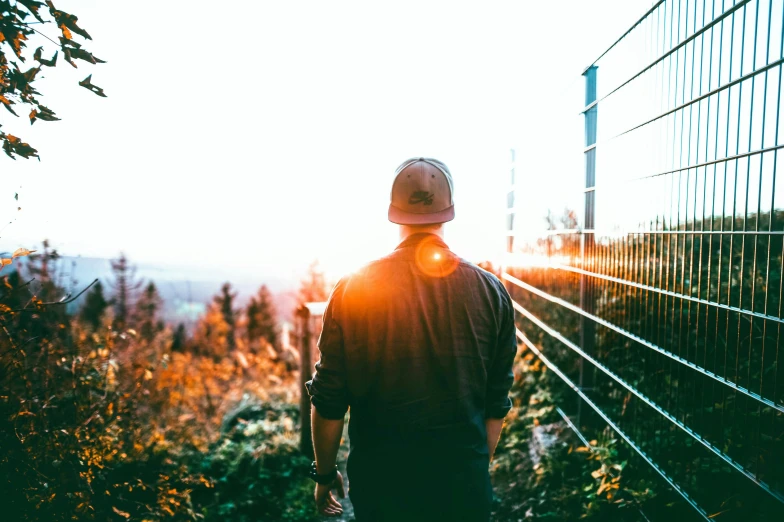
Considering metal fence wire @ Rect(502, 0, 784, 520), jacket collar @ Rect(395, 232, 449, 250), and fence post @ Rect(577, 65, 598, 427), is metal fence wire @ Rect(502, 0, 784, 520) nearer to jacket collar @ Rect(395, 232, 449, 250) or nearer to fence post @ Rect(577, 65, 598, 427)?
fence post @ Rect(577, 65, 598, 427)

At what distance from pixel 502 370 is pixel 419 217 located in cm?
68

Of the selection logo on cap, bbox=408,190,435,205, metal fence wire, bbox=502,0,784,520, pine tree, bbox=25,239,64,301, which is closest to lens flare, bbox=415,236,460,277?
logo on cap, bbox=408,190,435,205

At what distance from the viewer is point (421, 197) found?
83.4 inches

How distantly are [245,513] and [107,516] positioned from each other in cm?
151

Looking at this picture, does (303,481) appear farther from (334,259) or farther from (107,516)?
(334,259)

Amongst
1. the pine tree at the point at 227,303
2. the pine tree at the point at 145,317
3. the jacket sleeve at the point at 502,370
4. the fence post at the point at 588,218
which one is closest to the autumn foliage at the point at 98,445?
the jacket sleeve at the point at 502,370

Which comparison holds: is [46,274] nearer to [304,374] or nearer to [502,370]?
[304,374]

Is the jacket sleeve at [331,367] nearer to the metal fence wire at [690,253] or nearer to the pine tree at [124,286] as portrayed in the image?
the metal fence wire at [690,253]

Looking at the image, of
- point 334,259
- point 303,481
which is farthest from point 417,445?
point 334,259

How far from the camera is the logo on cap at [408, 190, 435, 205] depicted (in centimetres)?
212

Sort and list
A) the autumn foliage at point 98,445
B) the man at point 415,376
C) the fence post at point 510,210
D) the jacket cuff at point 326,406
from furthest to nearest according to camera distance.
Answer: the fence post at point 510,210, the autumn foliage at point 98,445, the jacket cuff at point 326,406, the man at point 415,376

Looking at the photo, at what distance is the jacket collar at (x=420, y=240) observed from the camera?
2098 millimetres

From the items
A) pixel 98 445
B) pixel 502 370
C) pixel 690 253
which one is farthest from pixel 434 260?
pixel 98 445

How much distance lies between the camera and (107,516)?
2.97 meters
